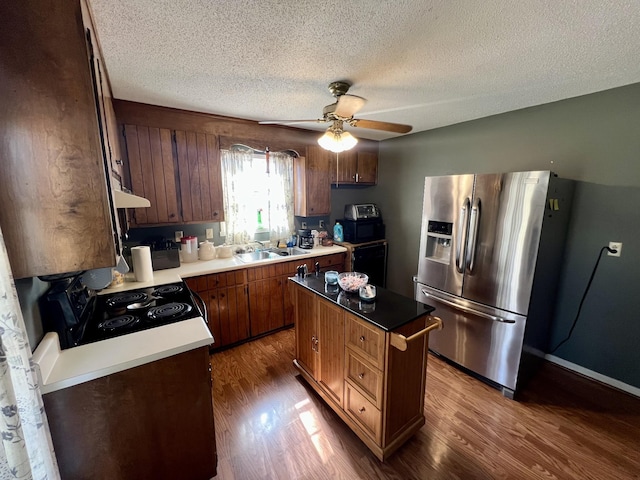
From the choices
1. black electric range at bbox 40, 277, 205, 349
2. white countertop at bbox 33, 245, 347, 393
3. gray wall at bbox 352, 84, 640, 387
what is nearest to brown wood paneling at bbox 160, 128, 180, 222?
black electric range at bbox 40, 277, 205, 349

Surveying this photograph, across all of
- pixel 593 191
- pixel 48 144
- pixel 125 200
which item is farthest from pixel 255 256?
pixel 593 191

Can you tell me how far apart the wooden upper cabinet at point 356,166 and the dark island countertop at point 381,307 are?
210 cm

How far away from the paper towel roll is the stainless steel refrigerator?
254 centimetres

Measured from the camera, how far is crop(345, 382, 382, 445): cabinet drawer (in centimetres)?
152

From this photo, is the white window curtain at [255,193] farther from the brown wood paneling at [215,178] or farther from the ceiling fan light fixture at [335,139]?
the ceiling fan light fixture at [335,139]

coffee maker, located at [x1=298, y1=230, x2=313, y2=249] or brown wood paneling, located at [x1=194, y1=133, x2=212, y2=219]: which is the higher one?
brown wood paneling, located at [x1=194, y1=133, x2=212, y2=219]

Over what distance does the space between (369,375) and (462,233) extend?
1.43m

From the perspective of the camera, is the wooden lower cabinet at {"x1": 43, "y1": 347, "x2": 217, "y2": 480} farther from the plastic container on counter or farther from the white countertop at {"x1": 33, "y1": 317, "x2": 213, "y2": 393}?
the plastic container on counter

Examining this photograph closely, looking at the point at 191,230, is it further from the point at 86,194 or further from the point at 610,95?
the point at 610,95

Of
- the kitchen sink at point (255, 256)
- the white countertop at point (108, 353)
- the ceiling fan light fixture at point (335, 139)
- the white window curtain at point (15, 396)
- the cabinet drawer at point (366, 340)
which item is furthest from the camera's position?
the kitchen sink at point (255, 256)

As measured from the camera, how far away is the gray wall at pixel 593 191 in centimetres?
201

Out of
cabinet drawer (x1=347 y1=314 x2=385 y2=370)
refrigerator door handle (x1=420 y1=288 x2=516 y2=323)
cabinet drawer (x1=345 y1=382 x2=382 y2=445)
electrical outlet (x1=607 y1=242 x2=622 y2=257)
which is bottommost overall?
cabinet drawer (x1=345 y1=382 x2=382 y2=445)

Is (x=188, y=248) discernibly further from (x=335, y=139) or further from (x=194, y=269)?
(x=335, y=139)

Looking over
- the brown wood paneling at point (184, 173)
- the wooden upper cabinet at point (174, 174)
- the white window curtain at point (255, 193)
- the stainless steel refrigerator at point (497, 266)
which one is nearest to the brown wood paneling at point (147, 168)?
the wooden upper cabinet at point (174, 174)
